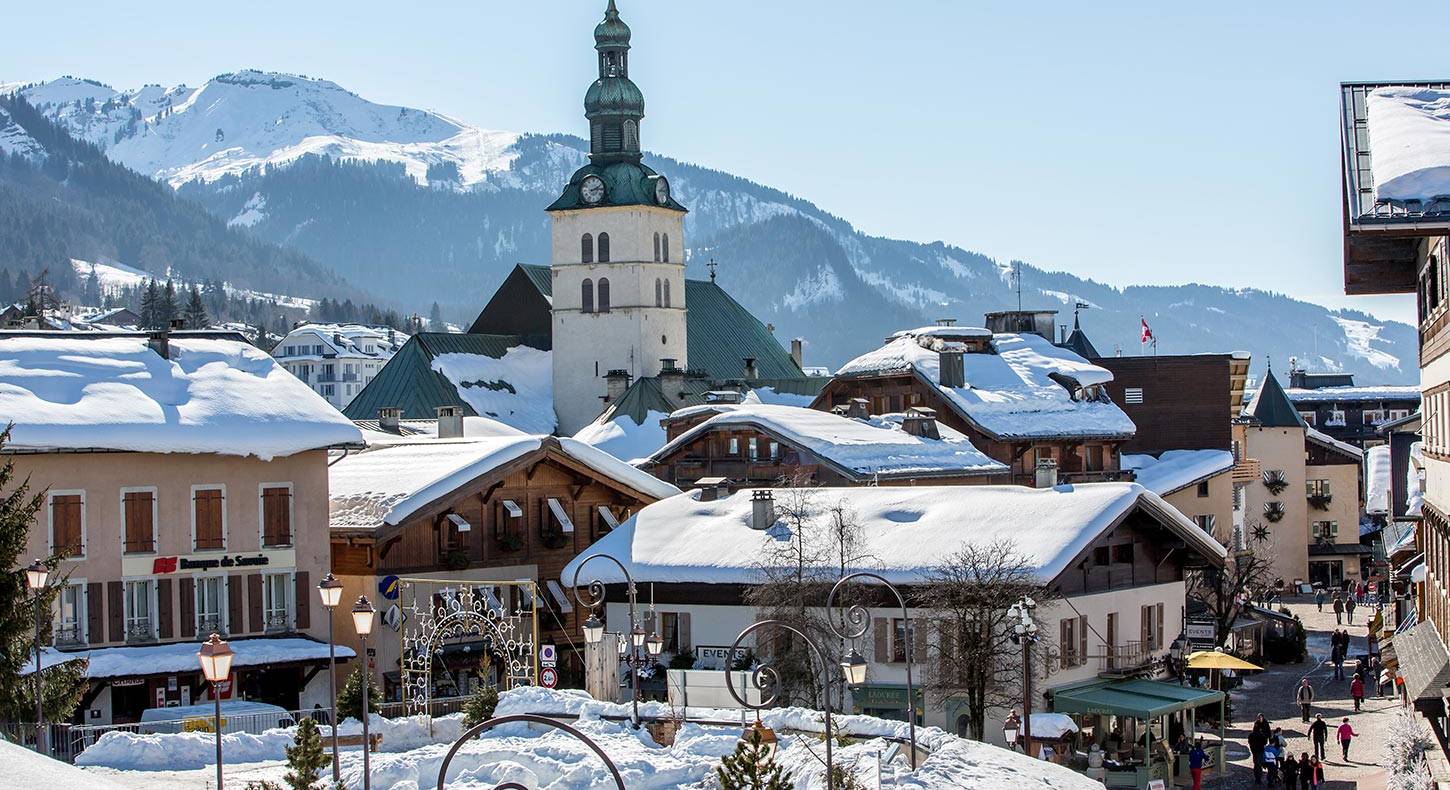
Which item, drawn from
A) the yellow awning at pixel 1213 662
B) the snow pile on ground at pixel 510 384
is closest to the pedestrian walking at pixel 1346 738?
the yellow awning at pixel 1213 662

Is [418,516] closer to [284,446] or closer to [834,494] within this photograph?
[284,446]

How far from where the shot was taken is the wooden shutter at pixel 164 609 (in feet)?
147

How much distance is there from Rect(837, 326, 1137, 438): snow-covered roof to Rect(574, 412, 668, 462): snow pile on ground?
8.66 meters

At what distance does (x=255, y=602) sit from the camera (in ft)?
152

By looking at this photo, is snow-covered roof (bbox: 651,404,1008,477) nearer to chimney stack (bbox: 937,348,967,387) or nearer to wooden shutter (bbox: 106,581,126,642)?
chimney stack (bbox: 937,348,967,387)

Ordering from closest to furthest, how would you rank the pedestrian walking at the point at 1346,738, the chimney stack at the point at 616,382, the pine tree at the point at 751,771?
1. the pine tree at the point at 751,771
2. the pedestrian walking at the point at 1346,738
3. the chimney stack at the point at 616,382

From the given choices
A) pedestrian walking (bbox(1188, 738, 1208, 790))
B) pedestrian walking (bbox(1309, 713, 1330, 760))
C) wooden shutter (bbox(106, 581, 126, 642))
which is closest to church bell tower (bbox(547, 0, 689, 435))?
wooden shutter (bbox(106, 581, 126, 642))

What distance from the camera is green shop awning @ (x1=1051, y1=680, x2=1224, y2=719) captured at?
4321cm

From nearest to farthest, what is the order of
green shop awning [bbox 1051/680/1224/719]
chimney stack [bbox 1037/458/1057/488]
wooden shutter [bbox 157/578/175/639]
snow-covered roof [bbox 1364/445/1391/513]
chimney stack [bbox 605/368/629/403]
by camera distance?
green shop awning [bbox 1051/680/1224/719] → wooden shutter [bbox 157/578/175/639] → chimney stack [bbox 1037/458/1057/488] → snow-covered roof [bbox 1364/445/1391/513] → chimney stack [bbox 605/368/629/403]

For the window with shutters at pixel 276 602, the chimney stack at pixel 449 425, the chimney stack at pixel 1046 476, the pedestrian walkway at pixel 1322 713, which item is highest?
the chimney stack at pixel 449 425

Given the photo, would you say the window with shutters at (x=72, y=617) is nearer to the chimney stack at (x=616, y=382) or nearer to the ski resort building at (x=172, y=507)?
the ski resort building at (x=172, y=507)

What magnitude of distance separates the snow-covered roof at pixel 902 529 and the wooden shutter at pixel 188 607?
825cm

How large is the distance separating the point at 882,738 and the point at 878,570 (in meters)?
14.1

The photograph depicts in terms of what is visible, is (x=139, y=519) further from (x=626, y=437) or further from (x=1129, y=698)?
(x=626, y=437)
